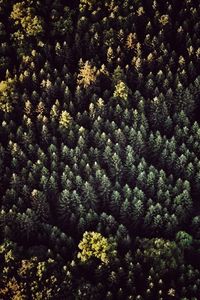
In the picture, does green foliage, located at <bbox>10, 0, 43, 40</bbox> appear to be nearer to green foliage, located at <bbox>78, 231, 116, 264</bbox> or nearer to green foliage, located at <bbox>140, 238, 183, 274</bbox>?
green foliage, located at <bbox>78, 231, 116, 264</bbox>

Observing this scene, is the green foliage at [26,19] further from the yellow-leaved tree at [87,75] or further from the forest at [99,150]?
the yellow-leaved tree at [87,75]

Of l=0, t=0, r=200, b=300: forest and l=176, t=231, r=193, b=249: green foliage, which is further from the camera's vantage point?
l=176, t=231, r=193, b=249: green foliage

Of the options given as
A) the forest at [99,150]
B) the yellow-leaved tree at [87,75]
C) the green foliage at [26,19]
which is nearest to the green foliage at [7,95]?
the forest at [99,150]

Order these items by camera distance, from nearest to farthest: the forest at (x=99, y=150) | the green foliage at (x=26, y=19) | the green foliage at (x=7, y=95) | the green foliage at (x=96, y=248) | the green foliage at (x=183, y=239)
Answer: the forest at (x=99, y=150)
the green foliage at (x=96, y=248)
the green foliage at (x=183, y=239)
the green foliage at (x=7, y=95)
the green foliage at (x=26, y=19)

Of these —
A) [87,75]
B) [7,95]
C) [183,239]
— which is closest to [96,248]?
[183,239]

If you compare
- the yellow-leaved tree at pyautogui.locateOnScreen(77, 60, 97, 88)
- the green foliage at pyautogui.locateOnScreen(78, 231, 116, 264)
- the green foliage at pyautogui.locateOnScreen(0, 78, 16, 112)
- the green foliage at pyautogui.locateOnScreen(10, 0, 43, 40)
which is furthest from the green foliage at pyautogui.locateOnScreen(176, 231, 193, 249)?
the green foliage at pyautogui.locateOnScreen(10, 0, 43, 40)
